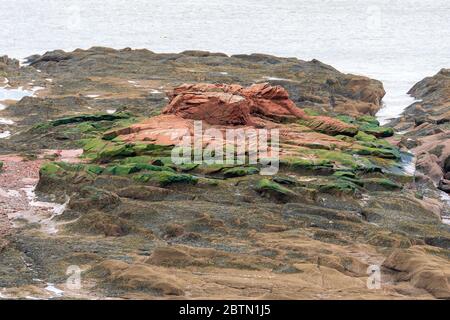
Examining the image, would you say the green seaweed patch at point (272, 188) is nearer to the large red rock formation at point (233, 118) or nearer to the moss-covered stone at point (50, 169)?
the large red rock formation at point (233, 118)

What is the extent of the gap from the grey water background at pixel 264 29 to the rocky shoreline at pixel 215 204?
94.0ft

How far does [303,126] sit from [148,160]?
9296mm

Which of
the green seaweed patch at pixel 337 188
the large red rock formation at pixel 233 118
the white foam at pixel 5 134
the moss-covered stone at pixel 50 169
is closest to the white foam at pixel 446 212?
the green seaweed patch at pixel 337 188

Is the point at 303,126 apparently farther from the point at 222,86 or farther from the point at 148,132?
the point at 148,132

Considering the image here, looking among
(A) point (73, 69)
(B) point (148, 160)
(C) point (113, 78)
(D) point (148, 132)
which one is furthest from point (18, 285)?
(A) point (73, 69)

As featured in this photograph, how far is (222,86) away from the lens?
4666cm

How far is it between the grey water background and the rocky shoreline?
2865 cm

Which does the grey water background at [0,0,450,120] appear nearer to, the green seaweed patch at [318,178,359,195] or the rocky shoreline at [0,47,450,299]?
the rocky shoreline at [0,47,450,299]

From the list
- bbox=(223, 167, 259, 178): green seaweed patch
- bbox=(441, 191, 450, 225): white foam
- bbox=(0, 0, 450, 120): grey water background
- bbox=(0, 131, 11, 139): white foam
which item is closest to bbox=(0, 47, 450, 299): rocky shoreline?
bbox=(223, 167, 259, 178): green seaweed patch

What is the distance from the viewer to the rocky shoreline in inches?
1010

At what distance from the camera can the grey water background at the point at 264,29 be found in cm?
10493

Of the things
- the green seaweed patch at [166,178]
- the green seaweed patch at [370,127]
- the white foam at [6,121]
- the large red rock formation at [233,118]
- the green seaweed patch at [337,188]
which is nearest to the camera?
the green seaweed patch at [166,178]

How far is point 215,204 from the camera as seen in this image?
111 feet

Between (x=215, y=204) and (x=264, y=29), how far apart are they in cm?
10115
